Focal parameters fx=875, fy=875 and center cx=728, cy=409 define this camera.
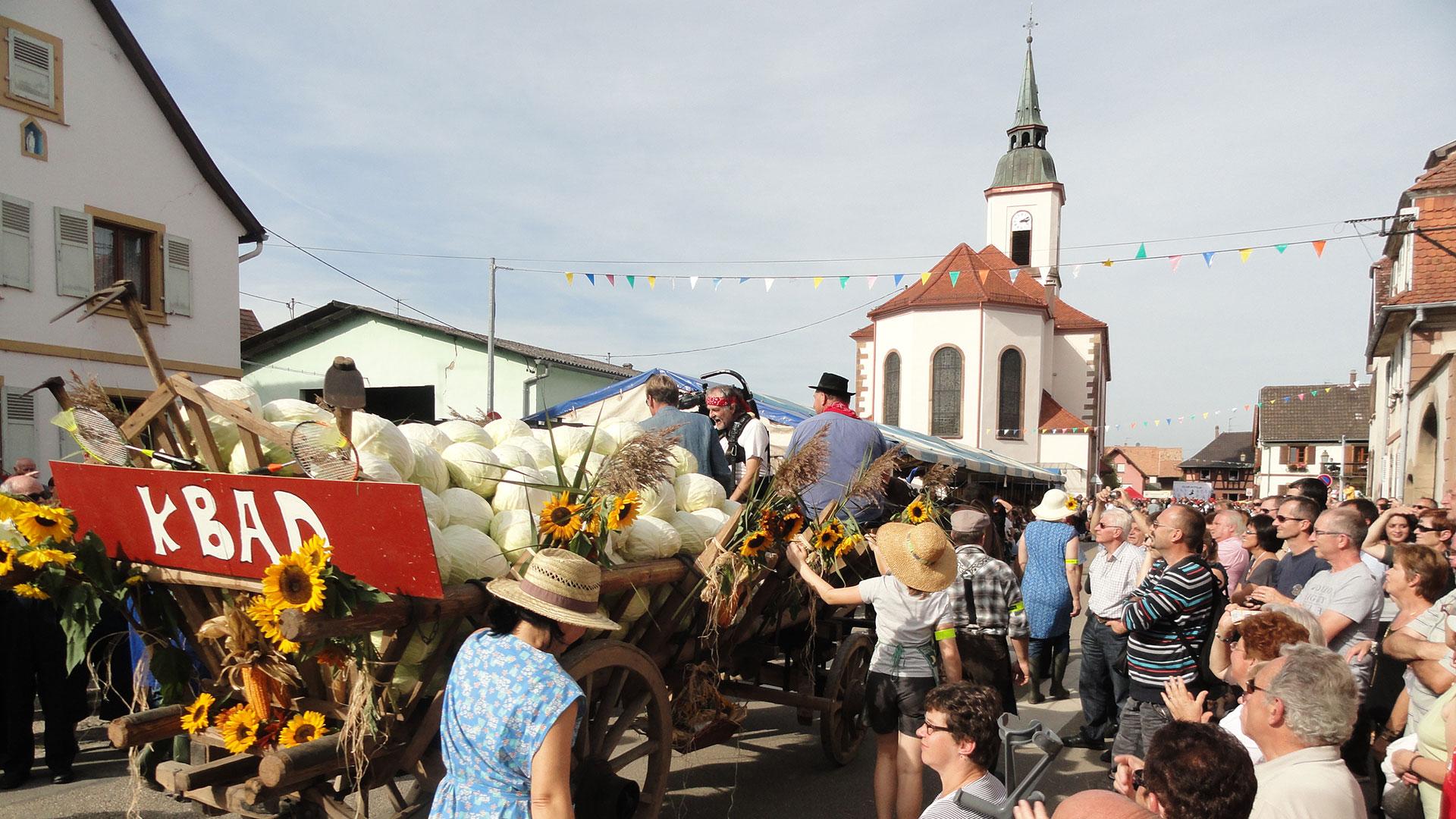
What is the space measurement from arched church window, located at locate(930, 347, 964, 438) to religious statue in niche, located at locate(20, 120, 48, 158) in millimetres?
28967

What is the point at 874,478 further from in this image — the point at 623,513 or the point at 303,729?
the point at 303,729

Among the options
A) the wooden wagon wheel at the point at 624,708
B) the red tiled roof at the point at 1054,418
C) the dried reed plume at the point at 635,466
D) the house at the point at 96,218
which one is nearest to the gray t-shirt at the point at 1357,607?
the wooden wagon wheel at the point at 624,708

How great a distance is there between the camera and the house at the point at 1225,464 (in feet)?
225

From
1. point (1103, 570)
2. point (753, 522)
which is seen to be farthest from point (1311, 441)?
point (753, 522)

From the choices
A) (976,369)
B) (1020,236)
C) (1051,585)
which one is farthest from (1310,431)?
(1051,585)

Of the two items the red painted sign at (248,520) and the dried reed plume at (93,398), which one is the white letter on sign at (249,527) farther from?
the dried reed plume at (93,398)

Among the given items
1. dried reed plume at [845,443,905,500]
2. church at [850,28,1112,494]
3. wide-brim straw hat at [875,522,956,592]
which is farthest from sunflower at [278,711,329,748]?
church at [850,28,1112,494]

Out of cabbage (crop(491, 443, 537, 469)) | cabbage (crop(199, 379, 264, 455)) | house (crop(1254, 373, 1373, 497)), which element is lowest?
house (crop(1254, 373, 1373, 497))

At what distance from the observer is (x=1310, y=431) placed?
1825 inches

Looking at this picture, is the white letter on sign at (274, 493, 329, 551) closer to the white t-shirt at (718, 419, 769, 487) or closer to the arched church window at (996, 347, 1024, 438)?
the white t-shirt at (718, 419, 769, 487)

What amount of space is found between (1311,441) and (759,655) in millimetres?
51399

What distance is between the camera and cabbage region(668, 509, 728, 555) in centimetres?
392

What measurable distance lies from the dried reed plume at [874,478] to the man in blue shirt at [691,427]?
0.82m

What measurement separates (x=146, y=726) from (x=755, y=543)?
224 centimetres
